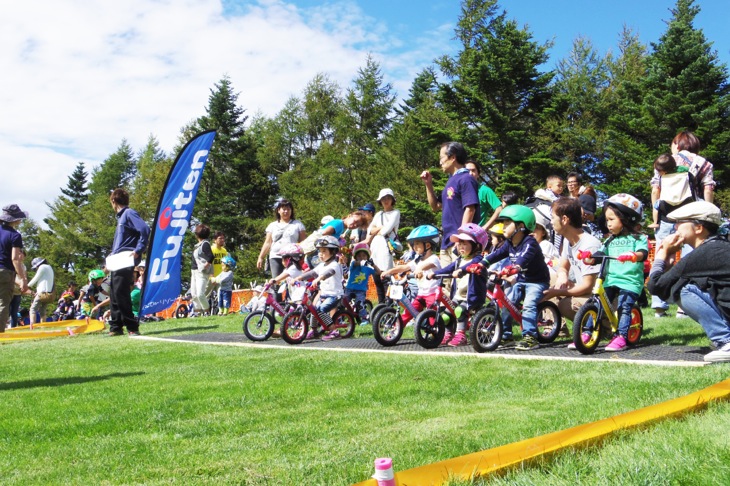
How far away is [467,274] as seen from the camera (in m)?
7.25

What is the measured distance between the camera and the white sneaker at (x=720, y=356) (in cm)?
510

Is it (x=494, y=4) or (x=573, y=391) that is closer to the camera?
(x=573, y=391)

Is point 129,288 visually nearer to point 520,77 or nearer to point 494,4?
point 520,77

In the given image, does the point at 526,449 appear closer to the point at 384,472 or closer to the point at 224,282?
the point at 384,472

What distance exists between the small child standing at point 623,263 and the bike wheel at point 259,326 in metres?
4.51

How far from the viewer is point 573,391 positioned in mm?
4367

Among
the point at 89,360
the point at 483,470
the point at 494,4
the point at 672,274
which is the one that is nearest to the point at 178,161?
the point at 89,360

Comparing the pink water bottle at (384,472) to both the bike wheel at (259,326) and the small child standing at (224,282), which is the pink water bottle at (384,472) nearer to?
the bike wheel at (259,326)

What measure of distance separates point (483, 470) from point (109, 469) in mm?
1799

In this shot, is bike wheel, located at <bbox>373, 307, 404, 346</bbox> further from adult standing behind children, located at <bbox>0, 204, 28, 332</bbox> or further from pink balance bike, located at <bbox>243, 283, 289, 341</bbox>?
adult standing behind children, located at <bbox>0, 204, 28, 332</bbox>

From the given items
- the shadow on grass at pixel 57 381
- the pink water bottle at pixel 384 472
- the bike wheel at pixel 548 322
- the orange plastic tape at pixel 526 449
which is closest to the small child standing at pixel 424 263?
the bike wheel at pixel 548 322

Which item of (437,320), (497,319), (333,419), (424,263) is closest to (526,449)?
(333,419)

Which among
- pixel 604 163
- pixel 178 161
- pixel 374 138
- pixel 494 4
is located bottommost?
pixel 178 161

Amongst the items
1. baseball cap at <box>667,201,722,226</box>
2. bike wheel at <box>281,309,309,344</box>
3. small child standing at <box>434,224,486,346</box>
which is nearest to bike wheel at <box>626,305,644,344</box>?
baseball cap at <box>667,201,722,226</box>
